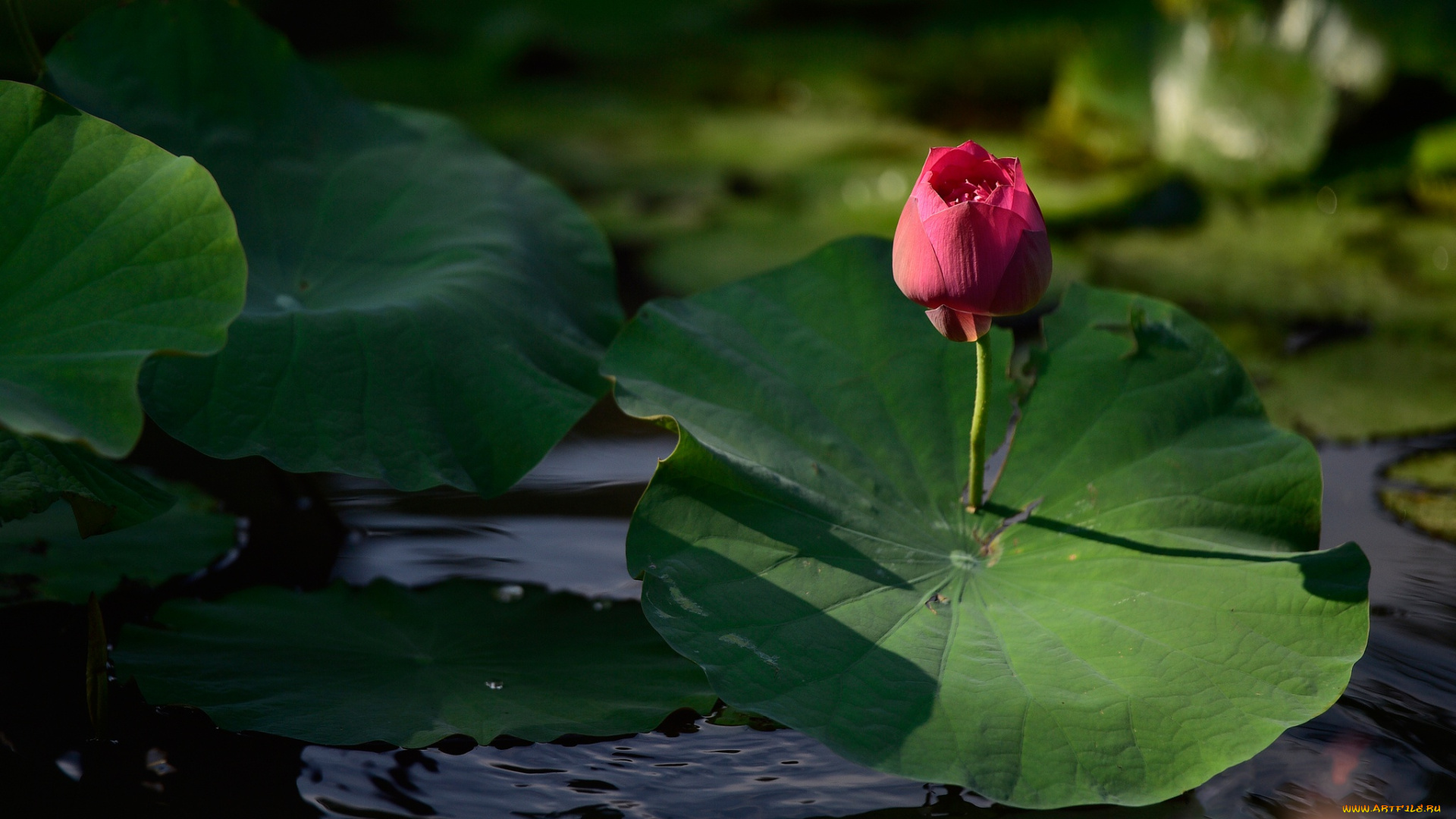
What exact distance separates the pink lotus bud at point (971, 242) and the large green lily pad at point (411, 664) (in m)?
0.45

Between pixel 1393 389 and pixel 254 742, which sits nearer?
pixel 254 742

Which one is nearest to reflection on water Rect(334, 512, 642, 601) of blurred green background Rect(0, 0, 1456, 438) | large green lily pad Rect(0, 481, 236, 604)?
large green lily pad Rect(0, 481, 236, 604)

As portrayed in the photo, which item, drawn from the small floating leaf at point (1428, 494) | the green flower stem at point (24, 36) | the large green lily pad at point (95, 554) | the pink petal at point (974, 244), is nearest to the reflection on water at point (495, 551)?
the large green lily pad at point (95, 554)

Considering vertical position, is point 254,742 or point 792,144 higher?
point 792,144

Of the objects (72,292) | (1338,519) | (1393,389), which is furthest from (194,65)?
(1393,389)

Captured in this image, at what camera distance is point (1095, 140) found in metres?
3.37

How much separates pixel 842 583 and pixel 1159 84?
2.68 m

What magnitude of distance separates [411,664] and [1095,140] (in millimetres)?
2847

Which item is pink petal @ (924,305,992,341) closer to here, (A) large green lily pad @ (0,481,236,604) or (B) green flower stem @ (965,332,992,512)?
(B) green flower stem @ (965,332,992,512)

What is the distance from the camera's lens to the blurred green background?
91.4 inches

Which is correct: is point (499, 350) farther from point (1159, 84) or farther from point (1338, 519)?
point (1159, 84)

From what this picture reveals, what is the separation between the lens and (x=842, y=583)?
1.08 meters

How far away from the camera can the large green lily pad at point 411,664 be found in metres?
1.05

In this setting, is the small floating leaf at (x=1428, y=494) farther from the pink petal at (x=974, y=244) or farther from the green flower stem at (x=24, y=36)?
the green flower stem at (x=24, y=36)
